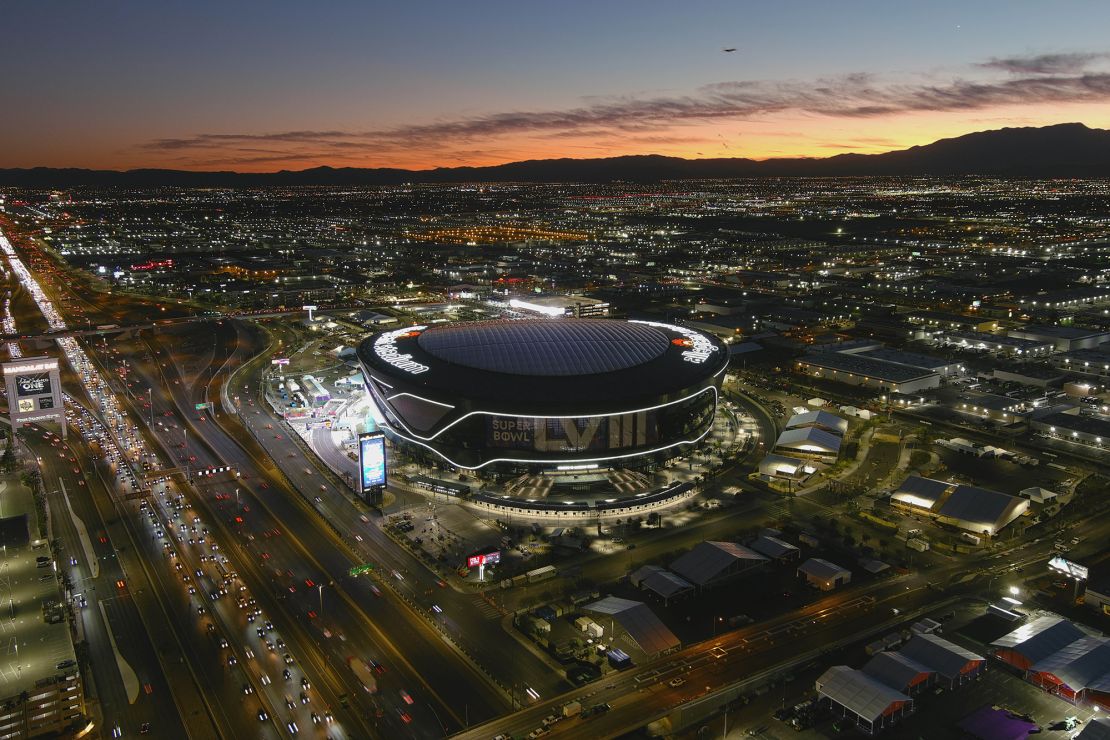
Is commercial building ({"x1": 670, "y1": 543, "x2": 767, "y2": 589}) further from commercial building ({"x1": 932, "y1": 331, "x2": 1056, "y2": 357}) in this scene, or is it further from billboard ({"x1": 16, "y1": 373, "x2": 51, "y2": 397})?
commercial building ({"x1": 932, "y1": 331, "x2": 1056, "y2": 357})

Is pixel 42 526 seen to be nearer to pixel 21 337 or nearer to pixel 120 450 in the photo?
pixel 120 450

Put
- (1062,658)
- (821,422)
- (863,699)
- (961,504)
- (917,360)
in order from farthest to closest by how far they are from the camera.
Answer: (917,360) → (821,422) → (961,504) → (1062,658) → (863,699)

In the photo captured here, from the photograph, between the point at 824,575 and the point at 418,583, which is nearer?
the point at 824,575

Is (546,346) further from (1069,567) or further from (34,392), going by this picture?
(34,392)

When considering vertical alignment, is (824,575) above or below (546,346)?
below

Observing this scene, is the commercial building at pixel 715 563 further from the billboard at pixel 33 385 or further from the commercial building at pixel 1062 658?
the billboard at pixel 33 385

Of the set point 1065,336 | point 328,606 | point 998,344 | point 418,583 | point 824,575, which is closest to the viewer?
point 328,606

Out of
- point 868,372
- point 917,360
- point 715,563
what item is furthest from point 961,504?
point 917,360

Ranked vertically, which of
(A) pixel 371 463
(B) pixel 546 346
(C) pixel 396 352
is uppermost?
(B) pixel 546 346
